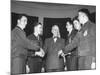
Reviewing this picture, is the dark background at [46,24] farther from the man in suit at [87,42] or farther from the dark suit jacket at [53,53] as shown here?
the man in suit at [87,42]

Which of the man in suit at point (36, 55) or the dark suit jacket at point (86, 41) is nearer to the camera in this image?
the man in suit at point (36, 55)

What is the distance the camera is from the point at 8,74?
90.8 inches

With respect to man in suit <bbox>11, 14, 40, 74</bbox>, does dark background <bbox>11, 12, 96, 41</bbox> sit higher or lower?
higher

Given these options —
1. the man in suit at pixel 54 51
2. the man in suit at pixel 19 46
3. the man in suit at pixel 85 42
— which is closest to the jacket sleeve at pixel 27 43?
the man in suit at pixel 19 46

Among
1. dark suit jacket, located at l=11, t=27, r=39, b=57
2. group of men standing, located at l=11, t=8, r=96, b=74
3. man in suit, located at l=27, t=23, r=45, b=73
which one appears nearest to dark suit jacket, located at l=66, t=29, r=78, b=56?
group of men standing, located at l=11, t=8, r=96, b=74

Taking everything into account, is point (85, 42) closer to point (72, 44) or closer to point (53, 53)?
point (72, 44)

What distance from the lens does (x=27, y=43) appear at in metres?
2.43

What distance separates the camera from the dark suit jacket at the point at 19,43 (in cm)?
236

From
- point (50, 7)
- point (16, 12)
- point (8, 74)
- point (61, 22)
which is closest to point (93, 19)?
point (61, 22)

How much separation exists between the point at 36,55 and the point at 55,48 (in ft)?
0.94

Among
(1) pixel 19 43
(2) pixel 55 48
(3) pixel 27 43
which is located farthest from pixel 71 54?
(1) pixel 19 43

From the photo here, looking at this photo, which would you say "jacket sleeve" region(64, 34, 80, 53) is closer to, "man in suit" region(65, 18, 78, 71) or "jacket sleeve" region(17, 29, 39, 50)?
"man in suit" region(65, 18, 78, 71)

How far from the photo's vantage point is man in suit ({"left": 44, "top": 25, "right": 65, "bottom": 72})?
8.23 feet

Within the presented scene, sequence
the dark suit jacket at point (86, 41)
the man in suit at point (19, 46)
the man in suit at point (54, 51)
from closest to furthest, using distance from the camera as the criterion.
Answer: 1. the man in suit at point (19, 46)
2. the man in suit at point (54, 51)
3. the dark suit jacket at point (86, 41)
